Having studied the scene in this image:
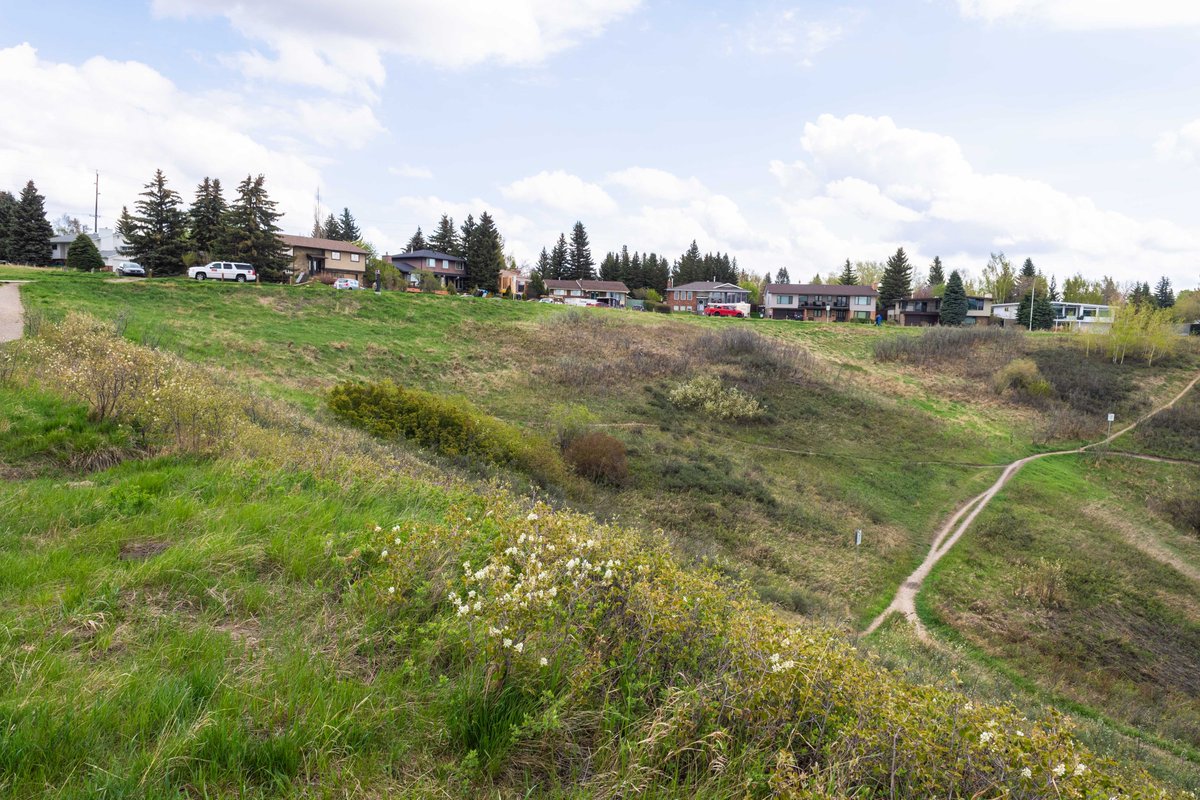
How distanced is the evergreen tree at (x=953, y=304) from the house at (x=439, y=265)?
6147 cm

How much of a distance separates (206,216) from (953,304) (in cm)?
8352

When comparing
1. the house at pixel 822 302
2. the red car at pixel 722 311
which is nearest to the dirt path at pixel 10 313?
the red car at pixel 722 311

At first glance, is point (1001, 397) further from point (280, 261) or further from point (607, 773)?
point (280, 261)

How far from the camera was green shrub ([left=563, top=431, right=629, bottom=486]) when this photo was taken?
21.9 metres

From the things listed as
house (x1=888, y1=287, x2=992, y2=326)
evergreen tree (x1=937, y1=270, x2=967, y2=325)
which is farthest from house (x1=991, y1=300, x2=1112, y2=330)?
evergreen tree (x1=937, y1=270, x2=967, y2=325)

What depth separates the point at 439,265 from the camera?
77750mm

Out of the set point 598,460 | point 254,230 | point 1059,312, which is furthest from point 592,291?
point 598,460

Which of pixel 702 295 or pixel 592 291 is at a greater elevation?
pixel 702 295

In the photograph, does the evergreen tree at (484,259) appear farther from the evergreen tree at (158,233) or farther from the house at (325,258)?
the evergreen tree at (158,233)

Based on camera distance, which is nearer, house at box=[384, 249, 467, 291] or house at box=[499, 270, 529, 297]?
house at box=[384, 249, 467, 291]

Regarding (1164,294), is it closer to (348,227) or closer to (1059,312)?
(1059,312)

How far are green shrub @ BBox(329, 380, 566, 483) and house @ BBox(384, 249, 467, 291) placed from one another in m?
58.4

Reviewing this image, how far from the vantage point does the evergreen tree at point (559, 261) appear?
94.1 metres

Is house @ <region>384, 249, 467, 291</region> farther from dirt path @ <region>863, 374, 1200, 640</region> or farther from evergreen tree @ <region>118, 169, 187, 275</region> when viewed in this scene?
dirt path @ <region>863, 374, 1200, 640</region>
